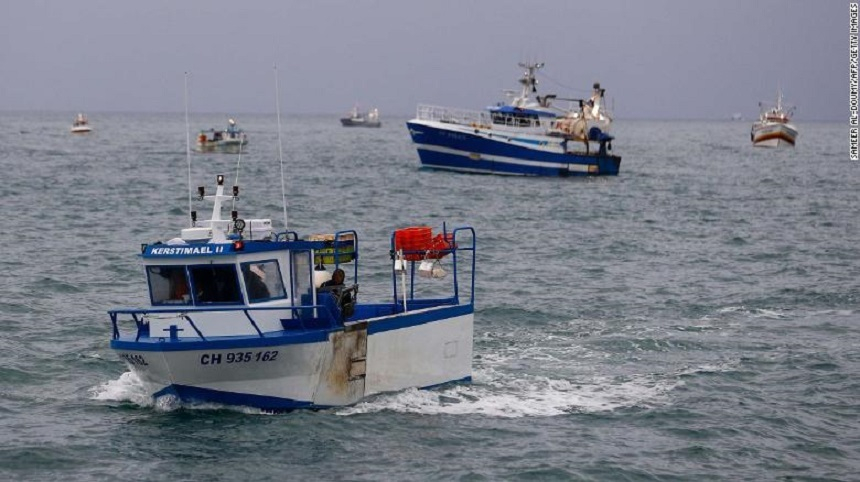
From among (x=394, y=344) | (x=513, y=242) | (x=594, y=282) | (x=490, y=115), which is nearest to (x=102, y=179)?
(x=490, y=115)

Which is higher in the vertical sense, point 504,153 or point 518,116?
point 518,116

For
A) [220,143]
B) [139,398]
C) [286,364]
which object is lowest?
[139,398]

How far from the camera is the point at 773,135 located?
162625 mm

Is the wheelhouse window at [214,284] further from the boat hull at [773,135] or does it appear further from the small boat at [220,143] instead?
the boat hull at [773,135]

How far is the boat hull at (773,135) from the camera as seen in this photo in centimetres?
16275

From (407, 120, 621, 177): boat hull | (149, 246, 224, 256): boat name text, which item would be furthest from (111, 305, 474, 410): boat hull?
(407, 120, 621, 177): boat hull

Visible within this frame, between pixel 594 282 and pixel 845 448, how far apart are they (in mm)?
17883

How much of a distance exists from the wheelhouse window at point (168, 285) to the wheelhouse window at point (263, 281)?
3.25 ft

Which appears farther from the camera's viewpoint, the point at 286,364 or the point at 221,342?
the point at 286,364

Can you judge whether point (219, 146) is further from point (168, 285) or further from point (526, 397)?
point (168, 285)

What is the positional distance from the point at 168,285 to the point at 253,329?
163 centimetres

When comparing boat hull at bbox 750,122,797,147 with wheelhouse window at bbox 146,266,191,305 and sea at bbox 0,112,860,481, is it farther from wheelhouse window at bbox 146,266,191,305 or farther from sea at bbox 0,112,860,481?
wheelhouse window at bbox 146,266,191,305

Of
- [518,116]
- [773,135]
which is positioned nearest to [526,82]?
[518,116]

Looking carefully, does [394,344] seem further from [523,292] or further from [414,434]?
[523,292]
